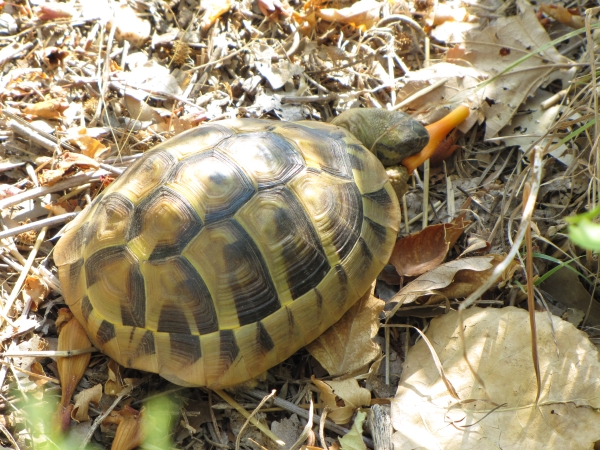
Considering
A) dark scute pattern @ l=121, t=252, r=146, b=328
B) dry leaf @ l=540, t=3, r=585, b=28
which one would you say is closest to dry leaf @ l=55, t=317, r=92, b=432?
dark scute pattern @ l=121, t=252, r=146, b=328

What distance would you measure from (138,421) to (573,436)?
201 cm

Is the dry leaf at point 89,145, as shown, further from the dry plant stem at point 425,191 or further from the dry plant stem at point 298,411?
the dry plant stem at point 425,191

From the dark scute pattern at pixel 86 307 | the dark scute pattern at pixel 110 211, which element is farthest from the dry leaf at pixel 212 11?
the dark scute pattern at pixel 86 307

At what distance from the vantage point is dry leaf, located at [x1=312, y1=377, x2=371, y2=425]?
267cm

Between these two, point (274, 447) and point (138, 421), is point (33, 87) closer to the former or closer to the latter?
point (138, 421)

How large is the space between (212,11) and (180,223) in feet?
7.22

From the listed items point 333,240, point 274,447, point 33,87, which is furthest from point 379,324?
point 33,87

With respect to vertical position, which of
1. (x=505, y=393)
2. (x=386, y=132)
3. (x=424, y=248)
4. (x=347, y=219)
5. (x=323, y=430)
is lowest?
(x=323, y=430)

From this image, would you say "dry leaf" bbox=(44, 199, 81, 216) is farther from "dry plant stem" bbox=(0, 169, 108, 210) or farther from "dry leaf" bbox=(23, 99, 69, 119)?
"dry leaf" bbox=(23, 99, 69, 119)

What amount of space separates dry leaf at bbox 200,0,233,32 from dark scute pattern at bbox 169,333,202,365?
8.32 ft

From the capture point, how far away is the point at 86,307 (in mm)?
2717

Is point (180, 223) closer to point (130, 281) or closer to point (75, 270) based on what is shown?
point (130, 281)

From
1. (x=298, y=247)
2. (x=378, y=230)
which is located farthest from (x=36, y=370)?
(x=378, y=230)

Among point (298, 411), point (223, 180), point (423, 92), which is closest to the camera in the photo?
point (223, 180)
